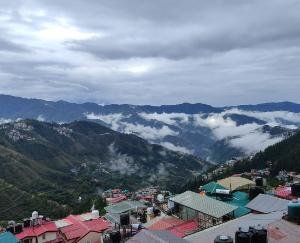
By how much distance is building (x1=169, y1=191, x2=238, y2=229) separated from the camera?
71.6 m

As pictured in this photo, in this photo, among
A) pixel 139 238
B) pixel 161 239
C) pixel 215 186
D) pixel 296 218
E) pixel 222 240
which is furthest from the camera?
A: pixel 215 186

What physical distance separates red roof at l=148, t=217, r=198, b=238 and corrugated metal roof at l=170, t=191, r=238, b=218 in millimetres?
2784

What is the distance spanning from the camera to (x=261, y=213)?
67625 mm

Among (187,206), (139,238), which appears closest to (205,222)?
(187,206)

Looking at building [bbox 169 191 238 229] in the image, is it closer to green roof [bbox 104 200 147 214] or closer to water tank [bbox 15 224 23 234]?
green roof [bbox 104 200 147 214]

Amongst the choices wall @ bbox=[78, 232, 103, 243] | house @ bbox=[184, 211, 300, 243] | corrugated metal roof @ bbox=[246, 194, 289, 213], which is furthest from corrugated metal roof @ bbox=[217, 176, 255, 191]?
house @ bbox=[184, 211, 300, 243]

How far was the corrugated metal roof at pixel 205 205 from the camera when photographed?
72.0 meters

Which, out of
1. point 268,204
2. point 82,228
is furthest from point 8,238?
point 268,204

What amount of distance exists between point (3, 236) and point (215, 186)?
163 feet

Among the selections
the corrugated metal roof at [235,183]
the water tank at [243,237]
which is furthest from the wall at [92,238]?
the corrugated metal roof at [235,183]

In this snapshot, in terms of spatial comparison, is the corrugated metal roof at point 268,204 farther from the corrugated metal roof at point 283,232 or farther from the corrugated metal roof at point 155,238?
the corrugated metal roof at point 155,238

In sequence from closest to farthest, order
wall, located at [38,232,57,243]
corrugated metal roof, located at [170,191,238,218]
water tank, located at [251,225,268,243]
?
1. water tank, located at [251,225,268,243]
2. corrugated metal roof, located at [170,191,238,218]
3. wall, located at [38,232,57,243]

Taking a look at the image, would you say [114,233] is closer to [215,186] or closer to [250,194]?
[250,194]

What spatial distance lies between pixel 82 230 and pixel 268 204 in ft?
96.6
